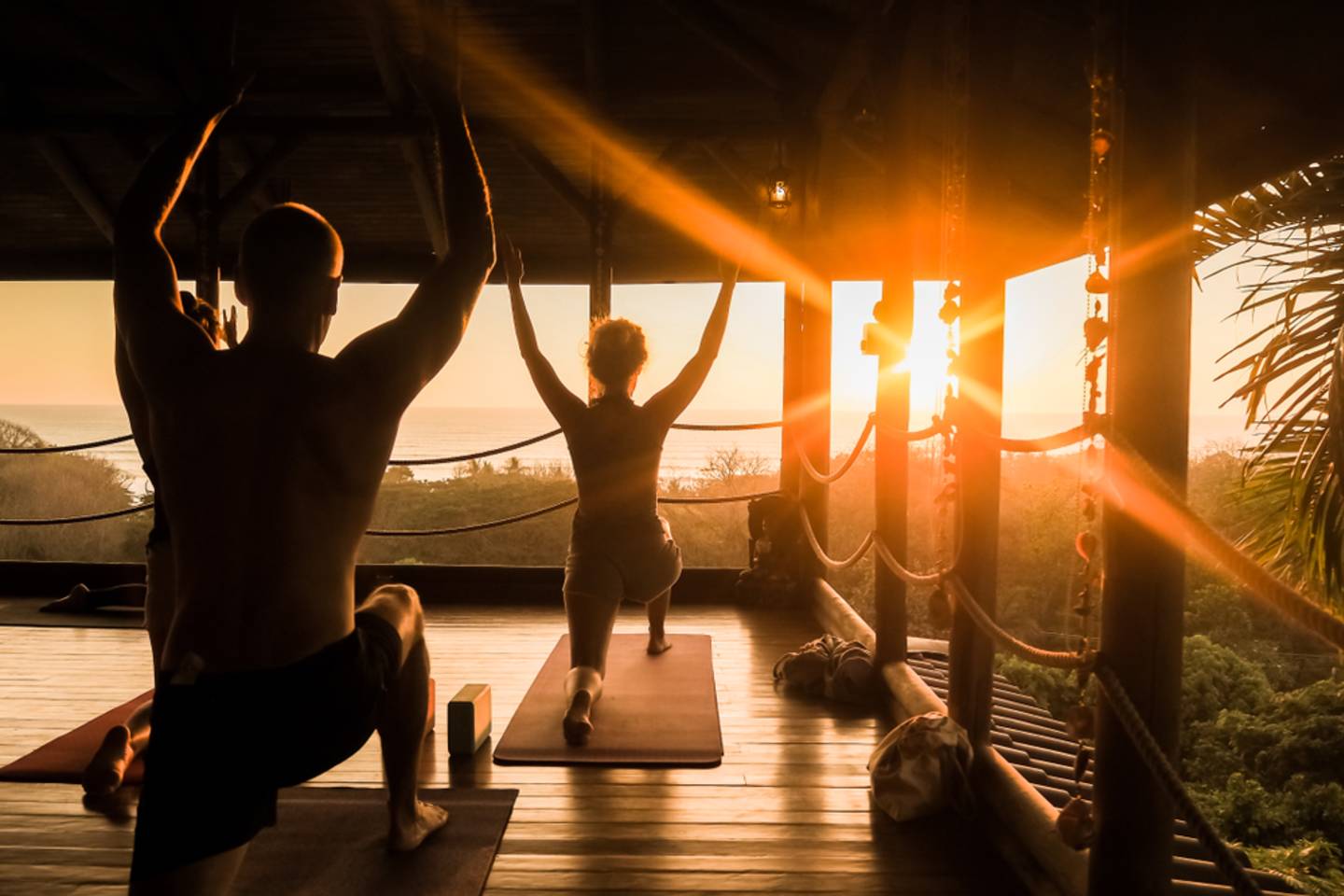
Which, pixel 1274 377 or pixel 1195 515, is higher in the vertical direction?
pixel 1274 377

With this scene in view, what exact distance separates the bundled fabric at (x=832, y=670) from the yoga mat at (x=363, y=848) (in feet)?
4.24

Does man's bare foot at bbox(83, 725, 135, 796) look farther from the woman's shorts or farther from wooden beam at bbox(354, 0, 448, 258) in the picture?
wooden beam at bbox(354, 0, 448, 258)

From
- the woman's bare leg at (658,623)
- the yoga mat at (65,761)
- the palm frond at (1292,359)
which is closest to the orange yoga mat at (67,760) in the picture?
the yoga mat at (65,761)

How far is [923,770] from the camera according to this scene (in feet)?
6.83

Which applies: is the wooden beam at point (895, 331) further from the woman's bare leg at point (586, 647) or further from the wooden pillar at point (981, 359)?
the woman's bare leg at point (586, 647)

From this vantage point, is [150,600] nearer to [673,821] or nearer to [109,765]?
[109,765]

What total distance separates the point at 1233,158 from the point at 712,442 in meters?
41.6

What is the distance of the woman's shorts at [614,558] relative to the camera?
2.65m

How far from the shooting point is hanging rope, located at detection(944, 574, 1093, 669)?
1.42m

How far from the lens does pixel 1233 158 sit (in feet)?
7.36

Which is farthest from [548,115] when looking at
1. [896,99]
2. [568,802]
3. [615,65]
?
[568,802]

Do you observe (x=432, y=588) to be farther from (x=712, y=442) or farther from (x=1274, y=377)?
(x=712, y=442)

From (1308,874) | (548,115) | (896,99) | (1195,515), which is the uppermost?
(548,115)

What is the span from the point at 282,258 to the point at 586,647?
1725mm
